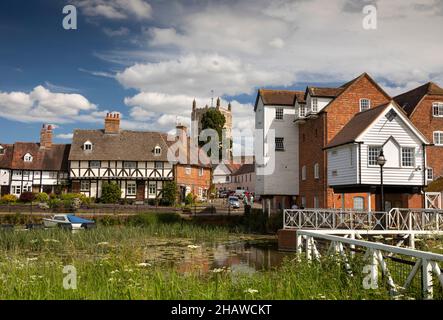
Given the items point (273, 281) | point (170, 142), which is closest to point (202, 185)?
point (170, 142)

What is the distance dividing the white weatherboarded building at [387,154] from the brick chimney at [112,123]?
3633 centimetres

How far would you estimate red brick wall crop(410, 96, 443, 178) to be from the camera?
3478 cm

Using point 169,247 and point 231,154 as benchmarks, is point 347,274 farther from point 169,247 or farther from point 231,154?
point 231,154

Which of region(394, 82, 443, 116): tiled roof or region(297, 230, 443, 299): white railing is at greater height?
region(394, 82, 443, 116): tiled roof

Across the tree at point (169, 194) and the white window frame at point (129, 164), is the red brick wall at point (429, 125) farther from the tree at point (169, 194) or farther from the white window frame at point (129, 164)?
the white window frame at point (129, 164)

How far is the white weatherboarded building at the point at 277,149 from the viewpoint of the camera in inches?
1442

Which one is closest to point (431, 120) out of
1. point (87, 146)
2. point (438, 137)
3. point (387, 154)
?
point (438, 137)

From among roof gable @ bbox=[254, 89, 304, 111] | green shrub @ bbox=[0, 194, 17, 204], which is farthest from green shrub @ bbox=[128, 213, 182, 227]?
green shrub @ bbox=[0, 194, 17, 204]

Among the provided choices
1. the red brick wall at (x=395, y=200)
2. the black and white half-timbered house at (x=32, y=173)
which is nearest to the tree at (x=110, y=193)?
the black and white half-timbered house at (x=32, y=173)

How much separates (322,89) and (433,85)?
32.3 ft

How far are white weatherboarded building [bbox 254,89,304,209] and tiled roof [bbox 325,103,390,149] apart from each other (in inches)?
276

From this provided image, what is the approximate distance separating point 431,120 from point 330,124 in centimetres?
962

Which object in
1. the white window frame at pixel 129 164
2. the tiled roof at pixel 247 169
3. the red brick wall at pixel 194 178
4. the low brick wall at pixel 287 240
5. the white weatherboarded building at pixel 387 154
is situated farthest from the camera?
the tiled roof at pixel 247 169

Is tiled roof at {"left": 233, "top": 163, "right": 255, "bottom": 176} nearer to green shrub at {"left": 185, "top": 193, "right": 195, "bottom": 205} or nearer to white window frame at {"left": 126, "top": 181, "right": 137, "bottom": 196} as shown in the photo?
green shrub at {"left": 185, "top": 193, "right": 195, "bottom": 205}
